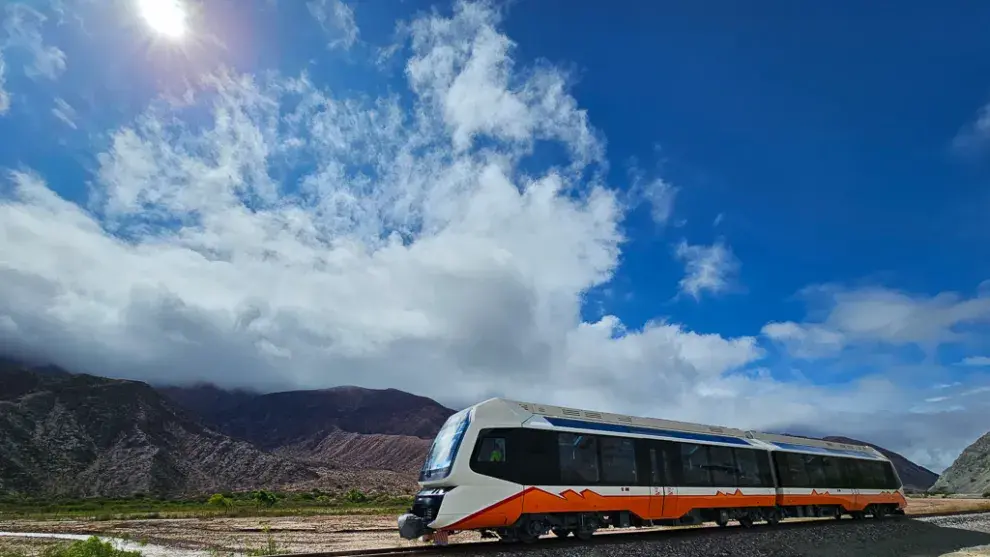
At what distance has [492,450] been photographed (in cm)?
1527

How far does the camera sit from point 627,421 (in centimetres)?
1905

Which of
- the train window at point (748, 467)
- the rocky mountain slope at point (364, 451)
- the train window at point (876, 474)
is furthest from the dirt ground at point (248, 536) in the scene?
the rocky mountain slope at point (364, 451)

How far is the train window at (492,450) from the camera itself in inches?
595

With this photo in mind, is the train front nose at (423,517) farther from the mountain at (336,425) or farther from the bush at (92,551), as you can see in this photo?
the mountain at (336,425)

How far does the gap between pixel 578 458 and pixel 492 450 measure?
297 cm

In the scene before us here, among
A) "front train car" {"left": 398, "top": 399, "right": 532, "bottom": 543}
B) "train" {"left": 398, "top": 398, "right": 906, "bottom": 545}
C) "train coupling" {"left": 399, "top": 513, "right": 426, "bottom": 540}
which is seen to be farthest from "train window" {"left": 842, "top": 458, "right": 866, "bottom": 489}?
"train coupling" {"left": 399, "top": 513, "right": 426, "bottom": 540}

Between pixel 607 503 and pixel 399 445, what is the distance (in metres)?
136

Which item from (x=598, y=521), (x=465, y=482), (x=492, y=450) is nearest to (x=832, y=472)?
(x=598, y=521)

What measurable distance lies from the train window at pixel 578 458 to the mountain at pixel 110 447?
94944mm

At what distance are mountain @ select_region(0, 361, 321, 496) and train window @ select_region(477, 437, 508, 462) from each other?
311ft

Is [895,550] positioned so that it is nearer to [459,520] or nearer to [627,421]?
[627,421]

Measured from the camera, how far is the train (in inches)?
581

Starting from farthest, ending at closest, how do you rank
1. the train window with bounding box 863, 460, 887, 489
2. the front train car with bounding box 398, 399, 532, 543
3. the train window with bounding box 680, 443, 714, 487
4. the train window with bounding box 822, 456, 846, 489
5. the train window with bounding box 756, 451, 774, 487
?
the train window with bounding box 863, 460, 887, 489 < the train window with bounding box 822, 456, 846, 489 < the train window with bounding box 756, 451, 774, 487 < the train window with bounding box 680, 443, 714, 487 < the front train car with bounding box 398, 399, 532, 543

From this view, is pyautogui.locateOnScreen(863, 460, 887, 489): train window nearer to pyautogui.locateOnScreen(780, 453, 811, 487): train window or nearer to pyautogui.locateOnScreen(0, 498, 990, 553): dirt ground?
pyautogui.locateOnScreen(780, 453, 811, 487): train window
